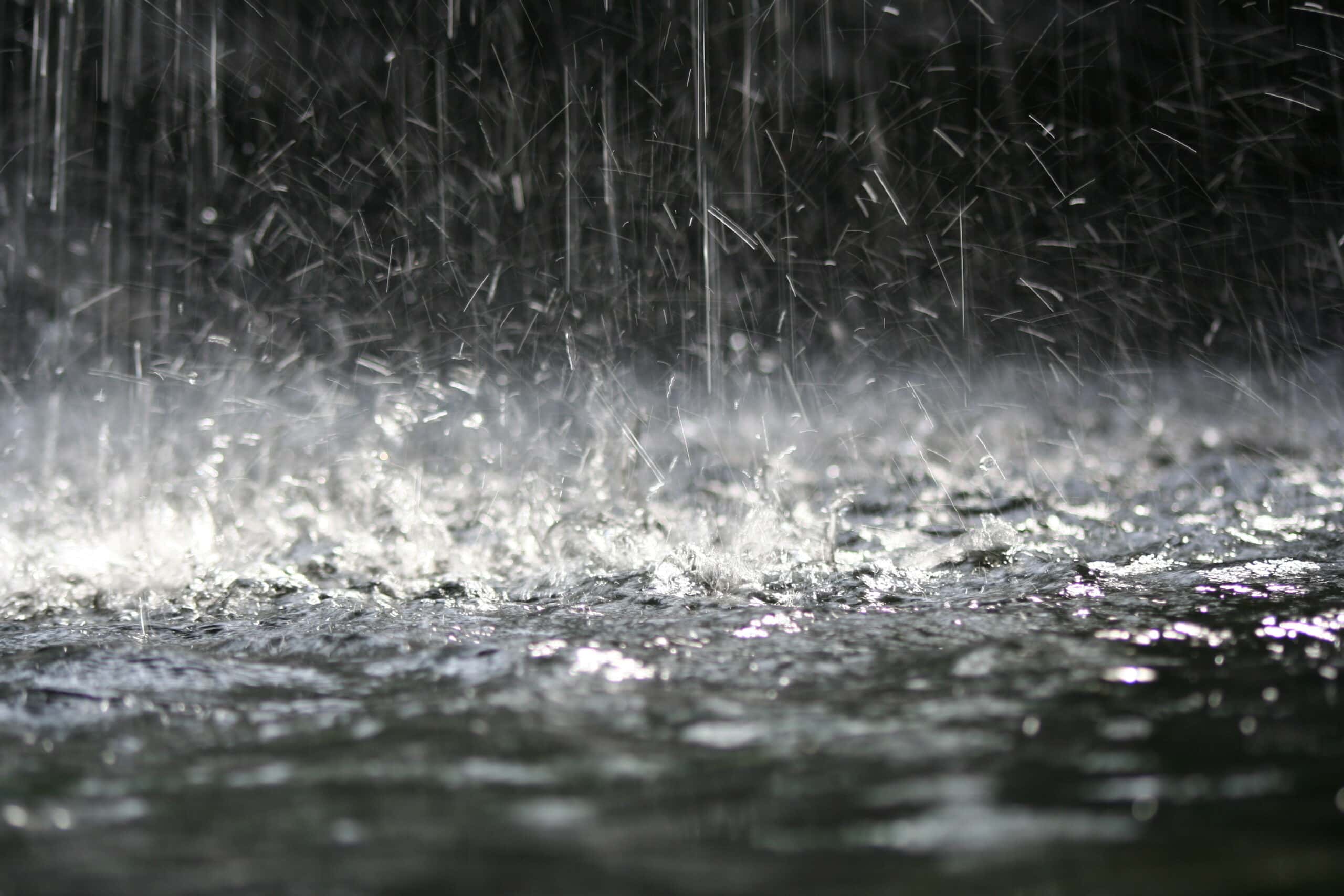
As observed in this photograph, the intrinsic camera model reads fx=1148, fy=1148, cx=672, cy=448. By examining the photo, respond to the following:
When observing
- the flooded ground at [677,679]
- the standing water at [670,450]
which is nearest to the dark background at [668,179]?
the standing water at [670,450]

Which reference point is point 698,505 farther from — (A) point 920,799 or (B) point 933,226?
(B) point 933,226

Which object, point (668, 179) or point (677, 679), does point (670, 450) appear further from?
point (668, 179)

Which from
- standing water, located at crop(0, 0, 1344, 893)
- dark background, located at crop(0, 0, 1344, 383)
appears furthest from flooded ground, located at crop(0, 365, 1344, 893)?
dark background, located at crop(0, 0, 1344, 383)

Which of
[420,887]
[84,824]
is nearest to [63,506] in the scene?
[84,824]

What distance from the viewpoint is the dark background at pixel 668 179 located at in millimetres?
8414

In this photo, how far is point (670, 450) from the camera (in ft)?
17.6

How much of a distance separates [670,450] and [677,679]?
3510 millimetres

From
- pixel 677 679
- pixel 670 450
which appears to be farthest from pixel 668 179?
pixel 677 679

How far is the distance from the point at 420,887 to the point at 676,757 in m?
0.44

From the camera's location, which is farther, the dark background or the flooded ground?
the dark background

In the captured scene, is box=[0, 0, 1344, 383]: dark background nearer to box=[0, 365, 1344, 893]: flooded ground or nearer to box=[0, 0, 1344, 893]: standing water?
box=[0, 0, 1344, 893]: standing water

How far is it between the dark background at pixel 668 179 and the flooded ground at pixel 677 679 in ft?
13.1

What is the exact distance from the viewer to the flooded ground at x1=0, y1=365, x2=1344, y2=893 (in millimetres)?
1204

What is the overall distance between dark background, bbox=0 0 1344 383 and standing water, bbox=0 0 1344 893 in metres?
0.04
